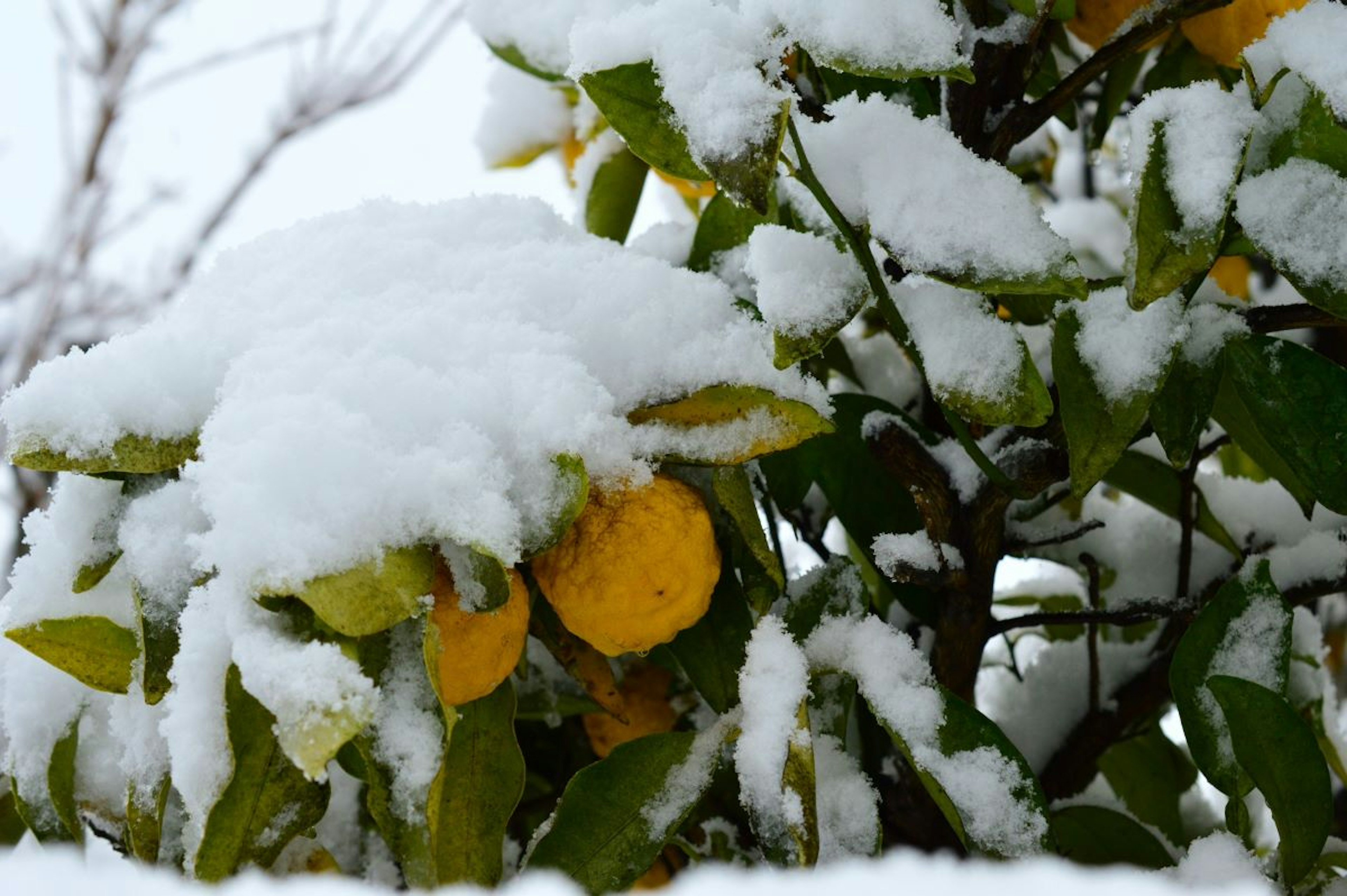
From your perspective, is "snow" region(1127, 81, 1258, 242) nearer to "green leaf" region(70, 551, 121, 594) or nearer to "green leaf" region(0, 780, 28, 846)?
"green leaf" region(70, 551, 121, 594)

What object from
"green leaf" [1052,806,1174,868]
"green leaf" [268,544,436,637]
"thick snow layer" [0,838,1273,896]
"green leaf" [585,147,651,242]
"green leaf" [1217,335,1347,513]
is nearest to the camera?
"thick snow layer" [0,838,1273,896]

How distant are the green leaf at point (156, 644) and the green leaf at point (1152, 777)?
56 cm

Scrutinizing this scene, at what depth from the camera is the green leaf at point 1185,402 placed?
0.52 metres

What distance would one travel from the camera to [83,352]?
534mm

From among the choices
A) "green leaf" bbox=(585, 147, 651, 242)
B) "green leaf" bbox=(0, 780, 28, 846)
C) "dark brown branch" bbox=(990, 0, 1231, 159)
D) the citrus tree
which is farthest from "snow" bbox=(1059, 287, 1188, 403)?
"green leaf" bbox=(0, 780, 28, 846)

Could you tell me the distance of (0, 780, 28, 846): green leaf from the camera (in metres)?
0.67

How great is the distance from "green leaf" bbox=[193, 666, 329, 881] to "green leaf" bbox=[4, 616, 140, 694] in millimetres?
75

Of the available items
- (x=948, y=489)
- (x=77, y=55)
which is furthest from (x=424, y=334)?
(x=77, y=55)

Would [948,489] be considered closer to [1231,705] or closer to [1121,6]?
[1231,705]

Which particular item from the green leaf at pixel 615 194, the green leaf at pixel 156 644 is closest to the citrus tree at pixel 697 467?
the green leaf at pixel 156 644

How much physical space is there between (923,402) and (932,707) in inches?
9.8

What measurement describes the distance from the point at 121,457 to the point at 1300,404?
480 mm

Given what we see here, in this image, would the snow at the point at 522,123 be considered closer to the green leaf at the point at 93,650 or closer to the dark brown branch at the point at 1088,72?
the dark brown branch at the point at 1088,72

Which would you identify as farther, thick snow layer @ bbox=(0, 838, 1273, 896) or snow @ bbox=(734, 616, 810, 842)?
snow @ bbox=(734, 616, 810, 842)
